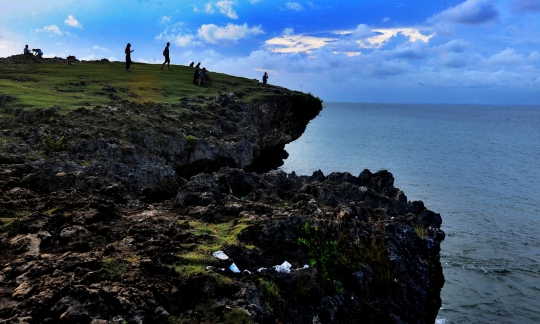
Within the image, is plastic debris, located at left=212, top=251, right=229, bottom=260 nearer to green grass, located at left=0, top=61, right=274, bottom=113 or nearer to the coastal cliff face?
the coastal cliff face

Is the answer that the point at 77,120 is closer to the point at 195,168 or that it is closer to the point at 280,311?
the point at 195,168

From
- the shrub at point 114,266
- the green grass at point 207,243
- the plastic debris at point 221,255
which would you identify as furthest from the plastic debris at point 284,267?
the shrub at point 114,266

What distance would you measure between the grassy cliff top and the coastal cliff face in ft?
25.2

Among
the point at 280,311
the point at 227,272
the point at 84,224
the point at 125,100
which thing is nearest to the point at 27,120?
the point at 125,100

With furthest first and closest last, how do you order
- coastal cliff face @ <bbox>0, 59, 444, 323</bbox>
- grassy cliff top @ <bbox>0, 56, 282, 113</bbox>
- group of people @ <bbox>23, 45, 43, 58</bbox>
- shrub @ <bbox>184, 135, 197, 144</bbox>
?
1. group of people @ <bbox>23, 45, 43, 58</bbox>
2. grassy cliff top @ <bbox>0, 56, 282, 113</bbox>
3. shrub @ <bbox>184, 135, 197, 144</bbox>
4. coastal cliff face @ <bbox>0, 59, 444, 323</bbox>

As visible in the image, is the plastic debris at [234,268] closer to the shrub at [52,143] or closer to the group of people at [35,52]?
the shrub at [52,143]

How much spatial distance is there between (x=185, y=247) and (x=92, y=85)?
26879mm

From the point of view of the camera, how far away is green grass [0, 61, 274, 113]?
24.5 metres

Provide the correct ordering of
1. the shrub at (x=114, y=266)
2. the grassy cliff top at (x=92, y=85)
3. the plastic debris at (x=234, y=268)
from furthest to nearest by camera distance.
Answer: the grassy cliff top at (x=92, y=85) → the plastic debris at (x=234, y=268) → the shrub at (x=114, y=266)

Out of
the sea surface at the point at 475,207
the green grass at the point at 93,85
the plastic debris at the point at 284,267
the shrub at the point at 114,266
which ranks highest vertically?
the green grass at the point at 93,85

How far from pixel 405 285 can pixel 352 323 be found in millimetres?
1957

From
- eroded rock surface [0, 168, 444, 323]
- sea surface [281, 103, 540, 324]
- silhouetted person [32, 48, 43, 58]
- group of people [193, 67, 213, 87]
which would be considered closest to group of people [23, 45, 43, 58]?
silhouetted person [32, 48, 43, 58]

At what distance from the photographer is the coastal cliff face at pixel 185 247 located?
6742 millimetres

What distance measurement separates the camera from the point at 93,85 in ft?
103
